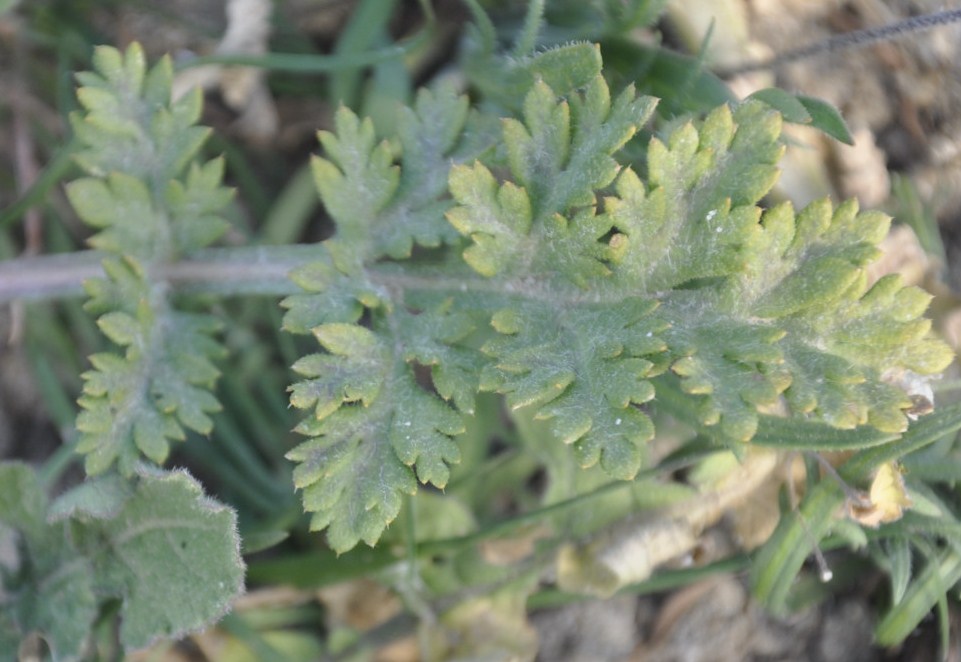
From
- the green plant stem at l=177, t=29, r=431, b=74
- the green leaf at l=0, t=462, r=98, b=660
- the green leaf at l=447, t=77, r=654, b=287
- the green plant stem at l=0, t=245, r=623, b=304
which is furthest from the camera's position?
the green plant stem at l=177, t=29, r=431, b=74

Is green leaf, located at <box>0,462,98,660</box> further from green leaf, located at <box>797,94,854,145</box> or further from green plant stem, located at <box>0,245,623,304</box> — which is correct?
green leaf, located at <box>797,94,854,145</box>

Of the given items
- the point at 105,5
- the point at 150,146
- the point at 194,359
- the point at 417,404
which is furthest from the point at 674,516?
the point at 105,5

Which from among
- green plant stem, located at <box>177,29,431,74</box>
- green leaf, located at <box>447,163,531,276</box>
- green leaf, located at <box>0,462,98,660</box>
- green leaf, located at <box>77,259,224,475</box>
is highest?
green leaf, located at <box>447,163,531,276</box>

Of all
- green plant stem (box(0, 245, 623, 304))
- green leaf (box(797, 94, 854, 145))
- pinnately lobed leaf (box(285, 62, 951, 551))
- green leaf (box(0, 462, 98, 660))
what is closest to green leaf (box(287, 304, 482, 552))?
pinnately lobed leaf (box(285, 62, 951, 551))

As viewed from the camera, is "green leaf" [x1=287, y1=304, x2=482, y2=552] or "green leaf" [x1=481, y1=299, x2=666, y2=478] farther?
"green leaf" [x1=287, y1=304, x2=482, y2=552]

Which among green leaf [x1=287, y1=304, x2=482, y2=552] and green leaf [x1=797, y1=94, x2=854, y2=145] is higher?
green leaf [x1=797, y1=94, x2=854, y2=145]

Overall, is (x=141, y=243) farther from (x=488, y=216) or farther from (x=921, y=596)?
(x=921, y=596)

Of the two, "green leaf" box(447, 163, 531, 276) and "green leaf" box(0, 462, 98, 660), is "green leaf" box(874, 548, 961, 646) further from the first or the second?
"green leaf" box(0, 462, 98, 660)

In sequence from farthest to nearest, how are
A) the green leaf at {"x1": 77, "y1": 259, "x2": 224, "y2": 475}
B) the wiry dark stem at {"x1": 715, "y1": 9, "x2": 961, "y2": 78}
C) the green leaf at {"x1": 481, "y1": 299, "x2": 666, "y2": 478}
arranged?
the green leaf at {"x1": 77, "y1": 259, "x2": 224, "y2": 475} → the wiry dark stem at {"x1": 715, "y1": 9, "x2": 961, "y2": 78} → the green leaf at {"x1": 481, "y1": 299, "x2": 666, "y2": 478}
